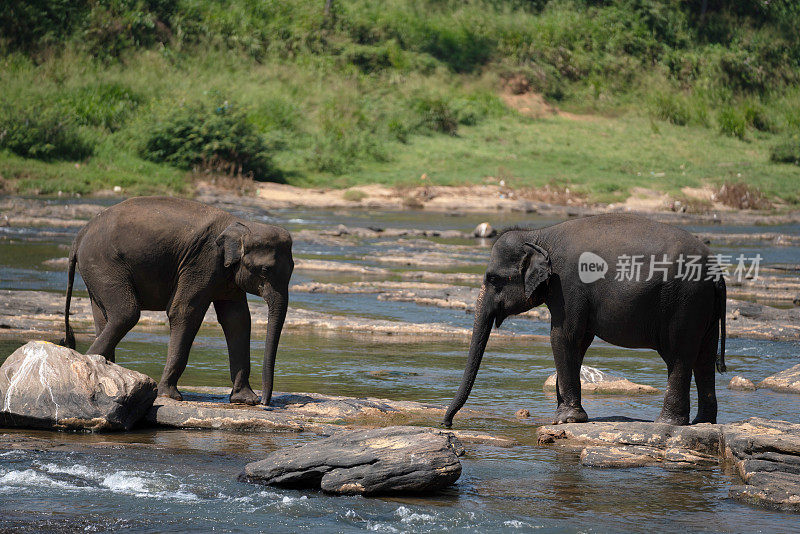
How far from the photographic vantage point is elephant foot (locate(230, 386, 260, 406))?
9211mm

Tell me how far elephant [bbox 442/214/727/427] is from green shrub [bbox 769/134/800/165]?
37081 millimetres

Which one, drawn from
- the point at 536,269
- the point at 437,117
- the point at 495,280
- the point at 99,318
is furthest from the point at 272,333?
the point at 437,117

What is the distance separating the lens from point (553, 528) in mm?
6359

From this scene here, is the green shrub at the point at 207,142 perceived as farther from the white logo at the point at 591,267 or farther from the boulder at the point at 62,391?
the white logo at the point at 591,267

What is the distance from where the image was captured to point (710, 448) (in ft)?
26.6

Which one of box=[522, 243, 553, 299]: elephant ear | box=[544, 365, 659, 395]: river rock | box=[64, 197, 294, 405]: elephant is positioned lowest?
box=[544, 365, 659, 395]: river rock

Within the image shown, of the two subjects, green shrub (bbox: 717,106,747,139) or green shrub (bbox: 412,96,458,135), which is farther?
green shrub (bbox: 717,106,747,139)

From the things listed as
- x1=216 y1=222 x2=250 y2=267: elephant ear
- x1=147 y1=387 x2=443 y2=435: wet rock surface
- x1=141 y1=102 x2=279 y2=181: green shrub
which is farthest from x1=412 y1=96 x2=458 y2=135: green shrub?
x1=216 y1=222 x2=250 y2=267: elephant ear

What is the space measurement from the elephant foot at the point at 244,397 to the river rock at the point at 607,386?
3229mm

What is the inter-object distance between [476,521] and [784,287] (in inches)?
598

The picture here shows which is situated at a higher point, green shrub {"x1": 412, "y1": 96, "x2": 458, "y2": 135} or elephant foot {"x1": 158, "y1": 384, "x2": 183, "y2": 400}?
green shrub {"x1": 412, "y1": 96, "x2": 458, "y2": 135}

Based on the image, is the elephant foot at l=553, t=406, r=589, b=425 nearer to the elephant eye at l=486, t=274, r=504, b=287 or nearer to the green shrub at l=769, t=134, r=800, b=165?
the elephant eye at l=486, t=274, r=504, b=287

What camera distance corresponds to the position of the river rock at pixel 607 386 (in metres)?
10.9

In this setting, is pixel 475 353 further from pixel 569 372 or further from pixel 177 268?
pixel 177 268
